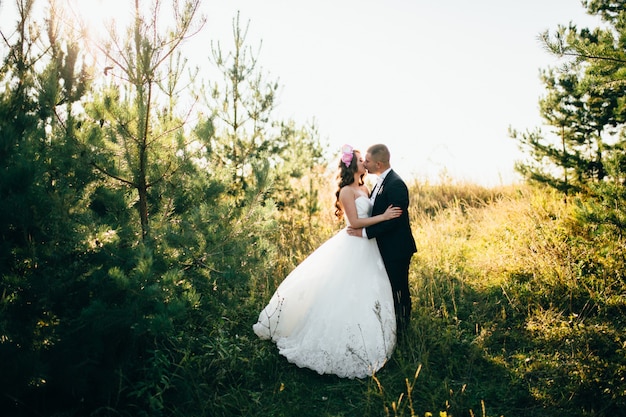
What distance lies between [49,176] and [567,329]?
543cm

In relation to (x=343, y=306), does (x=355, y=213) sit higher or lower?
higher

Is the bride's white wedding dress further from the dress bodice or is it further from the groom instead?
the groom

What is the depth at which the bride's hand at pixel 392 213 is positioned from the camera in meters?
4.34

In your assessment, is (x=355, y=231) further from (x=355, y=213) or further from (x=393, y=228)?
(x=393, y=228)

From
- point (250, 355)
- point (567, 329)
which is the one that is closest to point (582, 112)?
A: point (567, 329)

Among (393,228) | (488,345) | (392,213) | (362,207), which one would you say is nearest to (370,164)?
(362,207)

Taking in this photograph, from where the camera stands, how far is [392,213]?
436cm

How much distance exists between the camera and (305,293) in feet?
14.6

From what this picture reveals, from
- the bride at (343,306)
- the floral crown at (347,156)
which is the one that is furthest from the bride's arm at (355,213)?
the floral crown at (347,156)

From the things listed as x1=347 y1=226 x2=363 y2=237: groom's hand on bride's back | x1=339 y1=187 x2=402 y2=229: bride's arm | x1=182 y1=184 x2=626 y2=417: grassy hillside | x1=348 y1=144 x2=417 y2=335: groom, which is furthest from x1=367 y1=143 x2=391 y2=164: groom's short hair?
x1=182 y1=184 x2=626 y2=417: grassy hillside

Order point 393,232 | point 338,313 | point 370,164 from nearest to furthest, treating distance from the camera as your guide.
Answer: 1. point 338,313
2. point 393,232
3. point 370,164

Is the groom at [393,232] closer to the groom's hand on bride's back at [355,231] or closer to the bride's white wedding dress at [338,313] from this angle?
the groom's hand on bride's back at [355,231]

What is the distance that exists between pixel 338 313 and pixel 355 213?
3.57 ft

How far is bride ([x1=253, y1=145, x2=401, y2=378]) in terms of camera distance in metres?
4.09
